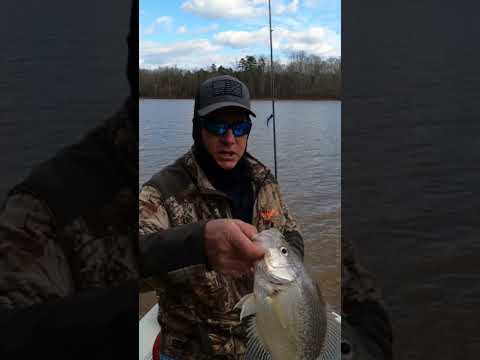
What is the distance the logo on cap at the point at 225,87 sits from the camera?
108 centimetres

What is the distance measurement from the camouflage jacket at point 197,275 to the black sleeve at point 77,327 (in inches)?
4.0

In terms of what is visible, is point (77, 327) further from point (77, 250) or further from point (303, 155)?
point (303, 155)

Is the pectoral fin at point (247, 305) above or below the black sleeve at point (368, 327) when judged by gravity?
above

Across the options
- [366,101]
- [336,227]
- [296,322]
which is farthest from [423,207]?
[296,322]

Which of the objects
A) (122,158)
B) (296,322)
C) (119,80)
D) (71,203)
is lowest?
(296,322)

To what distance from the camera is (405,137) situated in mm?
3391

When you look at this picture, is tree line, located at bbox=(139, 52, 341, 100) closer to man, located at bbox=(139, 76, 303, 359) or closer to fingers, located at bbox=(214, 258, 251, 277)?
man, located at bbox=(139, 76, 303, 359)

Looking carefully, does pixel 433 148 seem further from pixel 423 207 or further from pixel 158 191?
pixel 158 191

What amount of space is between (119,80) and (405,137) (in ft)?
8.76

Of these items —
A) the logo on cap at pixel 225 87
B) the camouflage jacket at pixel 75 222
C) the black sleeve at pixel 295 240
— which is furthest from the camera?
the black sleeve at pixel 295 240

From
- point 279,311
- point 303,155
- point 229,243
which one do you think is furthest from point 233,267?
point 303,155

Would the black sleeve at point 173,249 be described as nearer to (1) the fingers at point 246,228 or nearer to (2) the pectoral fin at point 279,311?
(1) the fingers at point 246,228

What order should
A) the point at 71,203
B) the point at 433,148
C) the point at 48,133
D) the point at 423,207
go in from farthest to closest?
the point at 423,207, the point at 433,148, the point at 48,133, the point at 71,203

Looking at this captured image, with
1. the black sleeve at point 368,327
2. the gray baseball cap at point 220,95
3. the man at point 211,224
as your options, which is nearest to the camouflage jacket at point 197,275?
the man at point 211,224
